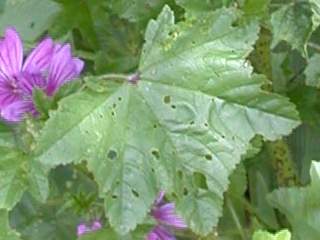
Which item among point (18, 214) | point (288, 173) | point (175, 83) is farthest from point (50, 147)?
point (288, 173)

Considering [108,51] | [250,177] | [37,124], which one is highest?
[37,124]

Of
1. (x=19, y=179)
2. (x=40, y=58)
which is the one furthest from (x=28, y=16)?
(x=19, y=179)

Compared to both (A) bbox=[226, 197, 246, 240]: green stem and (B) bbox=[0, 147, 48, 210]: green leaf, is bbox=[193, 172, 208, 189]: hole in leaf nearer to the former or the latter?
(B) bbox=[0, 147, 48, 210]: green leaf

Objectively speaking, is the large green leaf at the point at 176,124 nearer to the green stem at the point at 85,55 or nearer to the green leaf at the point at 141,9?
the green leaf at the point at 141,9

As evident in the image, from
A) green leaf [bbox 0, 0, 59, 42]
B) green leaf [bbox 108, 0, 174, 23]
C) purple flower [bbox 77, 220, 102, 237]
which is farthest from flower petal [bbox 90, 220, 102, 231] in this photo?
green leaf [bbox 0, 0, 59, 42]

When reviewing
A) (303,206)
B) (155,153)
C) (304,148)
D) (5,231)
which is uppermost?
(155,153)

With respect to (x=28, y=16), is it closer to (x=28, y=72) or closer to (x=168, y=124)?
(x=28, y=72)

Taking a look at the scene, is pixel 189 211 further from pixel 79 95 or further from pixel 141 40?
pixel 141 40

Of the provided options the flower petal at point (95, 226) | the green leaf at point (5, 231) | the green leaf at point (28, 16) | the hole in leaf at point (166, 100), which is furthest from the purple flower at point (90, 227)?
the green leaf at point (28, 16)
